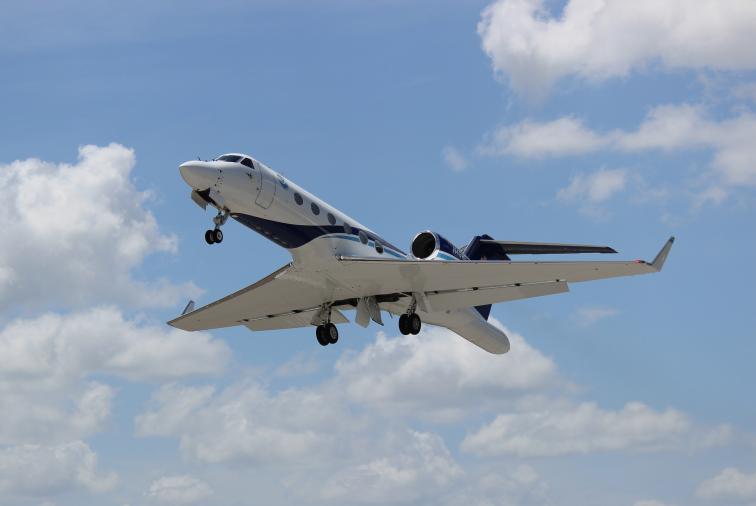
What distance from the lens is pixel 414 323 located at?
34.4 metres

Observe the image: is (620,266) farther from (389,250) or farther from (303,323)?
(303,323)

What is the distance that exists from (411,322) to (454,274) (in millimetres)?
2435

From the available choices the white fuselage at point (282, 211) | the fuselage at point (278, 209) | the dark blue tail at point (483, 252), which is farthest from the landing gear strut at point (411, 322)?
the dark blue tail at point (483, 252)

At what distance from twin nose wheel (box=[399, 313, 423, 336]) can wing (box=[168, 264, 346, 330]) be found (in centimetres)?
254

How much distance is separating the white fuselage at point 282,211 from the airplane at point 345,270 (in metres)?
0.03

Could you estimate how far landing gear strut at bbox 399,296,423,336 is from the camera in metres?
34.3

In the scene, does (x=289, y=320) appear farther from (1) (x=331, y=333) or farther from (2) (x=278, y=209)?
(2) (x=278, y=209)

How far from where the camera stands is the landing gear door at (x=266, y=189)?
30.3 metres

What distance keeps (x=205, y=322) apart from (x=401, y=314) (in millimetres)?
8409

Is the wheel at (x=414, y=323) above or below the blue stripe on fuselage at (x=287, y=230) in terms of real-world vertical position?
below

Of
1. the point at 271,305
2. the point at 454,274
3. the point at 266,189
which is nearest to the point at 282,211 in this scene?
the point at 266,189

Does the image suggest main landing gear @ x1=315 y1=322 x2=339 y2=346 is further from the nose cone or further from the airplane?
the nose cone

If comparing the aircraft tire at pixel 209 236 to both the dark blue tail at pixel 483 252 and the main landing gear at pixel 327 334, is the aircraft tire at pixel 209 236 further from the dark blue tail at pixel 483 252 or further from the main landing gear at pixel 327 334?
the dark blue tail at pixel 483 252

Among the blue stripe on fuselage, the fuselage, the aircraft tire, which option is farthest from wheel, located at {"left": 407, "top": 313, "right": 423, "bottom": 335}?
the aircraft tire
